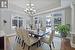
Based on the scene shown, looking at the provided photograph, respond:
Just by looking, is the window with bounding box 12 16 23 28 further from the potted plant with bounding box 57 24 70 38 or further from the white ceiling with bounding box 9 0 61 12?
the potted plant with bounding box 57 24 70 38

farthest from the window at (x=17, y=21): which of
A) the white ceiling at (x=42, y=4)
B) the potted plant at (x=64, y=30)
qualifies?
the potted plant at (x=64, y=30)

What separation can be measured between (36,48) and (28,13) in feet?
11.2

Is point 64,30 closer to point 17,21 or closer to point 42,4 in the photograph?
point 42,4

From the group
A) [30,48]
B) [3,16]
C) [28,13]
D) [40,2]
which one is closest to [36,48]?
[30,48]

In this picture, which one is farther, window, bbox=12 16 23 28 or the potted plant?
window, bbox=12 16 23 28

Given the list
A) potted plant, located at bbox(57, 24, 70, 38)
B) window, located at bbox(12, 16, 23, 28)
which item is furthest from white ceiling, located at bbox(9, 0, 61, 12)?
potted plant, located at bbox(57, 24, 70, 38)

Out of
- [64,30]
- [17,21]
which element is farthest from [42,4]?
[64,30]

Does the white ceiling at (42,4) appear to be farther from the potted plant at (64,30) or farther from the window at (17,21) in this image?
the potted plant at (64,30)

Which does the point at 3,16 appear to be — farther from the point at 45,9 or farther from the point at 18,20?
the point at 45,9

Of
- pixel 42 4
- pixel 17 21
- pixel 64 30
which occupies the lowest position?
pixel 64 30

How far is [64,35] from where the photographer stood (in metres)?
9.22

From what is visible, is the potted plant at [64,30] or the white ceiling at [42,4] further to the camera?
the white ceiling at [42,4]

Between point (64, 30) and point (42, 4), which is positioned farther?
point (42, 4)

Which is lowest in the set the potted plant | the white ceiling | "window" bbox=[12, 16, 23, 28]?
the potted plant
